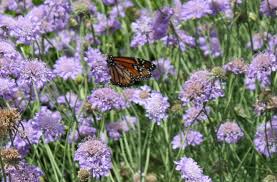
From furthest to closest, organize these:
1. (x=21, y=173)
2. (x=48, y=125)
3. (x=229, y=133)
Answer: (x=229, y=133)
(x=48, y=125)
(x=21, y=173)

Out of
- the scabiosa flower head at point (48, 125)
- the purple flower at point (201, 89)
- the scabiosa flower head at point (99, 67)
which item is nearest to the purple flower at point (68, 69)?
the scabiosa flower head at point (99, 67)

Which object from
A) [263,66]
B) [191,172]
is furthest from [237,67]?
[191,172]

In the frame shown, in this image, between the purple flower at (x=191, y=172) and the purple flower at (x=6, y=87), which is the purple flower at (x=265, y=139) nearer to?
the purple flower at (x=191, y=172)

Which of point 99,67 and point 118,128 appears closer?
point 99,67

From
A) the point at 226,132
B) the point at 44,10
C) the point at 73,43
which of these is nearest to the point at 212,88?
the point at 226,132

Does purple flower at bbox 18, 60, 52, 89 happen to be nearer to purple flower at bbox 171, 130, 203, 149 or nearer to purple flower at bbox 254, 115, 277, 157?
purple flower at bbox 171, 130, 203, 149

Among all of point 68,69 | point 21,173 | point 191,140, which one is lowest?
point 191,140

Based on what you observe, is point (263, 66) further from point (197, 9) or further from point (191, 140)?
point (197, 9)
